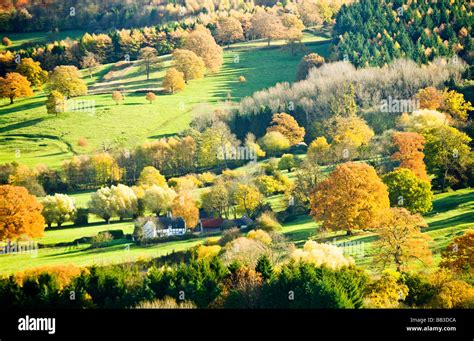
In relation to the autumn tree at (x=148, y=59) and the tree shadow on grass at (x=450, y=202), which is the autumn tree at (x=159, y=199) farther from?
the autumn tree at (x=148, y=59)

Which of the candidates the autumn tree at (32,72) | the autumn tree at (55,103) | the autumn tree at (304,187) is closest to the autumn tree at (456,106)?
the autumn tree at (304,187)

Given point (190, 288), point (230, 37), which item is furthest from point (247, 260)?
point (230, 37)

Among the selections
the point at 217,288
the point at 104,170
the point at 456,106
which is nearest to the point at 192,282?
the point at 217,288

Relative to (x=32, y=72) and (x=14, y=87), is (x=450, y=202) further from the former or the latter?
(x=32, y=72)

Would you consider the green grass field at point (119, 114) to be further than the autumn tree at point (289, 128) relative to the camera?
No

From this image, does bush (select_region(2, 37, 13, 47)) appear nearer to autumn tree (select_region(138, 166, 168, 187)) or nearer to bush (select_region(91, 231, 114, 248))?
autumn tree (select_region(138, 166, 168, 187))

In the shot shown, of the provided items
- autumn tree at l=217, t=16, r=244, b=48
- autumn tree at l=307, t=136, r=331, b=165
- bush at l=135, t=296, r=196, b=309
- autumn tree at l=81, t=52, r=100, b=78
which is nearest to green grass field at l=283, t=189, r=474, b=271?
autumn tree at l=307, t=136, r=331, b=165

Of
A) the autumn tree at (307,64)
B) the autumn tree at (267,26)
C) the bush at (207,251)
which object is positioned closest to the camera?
the bush at (207,251)
